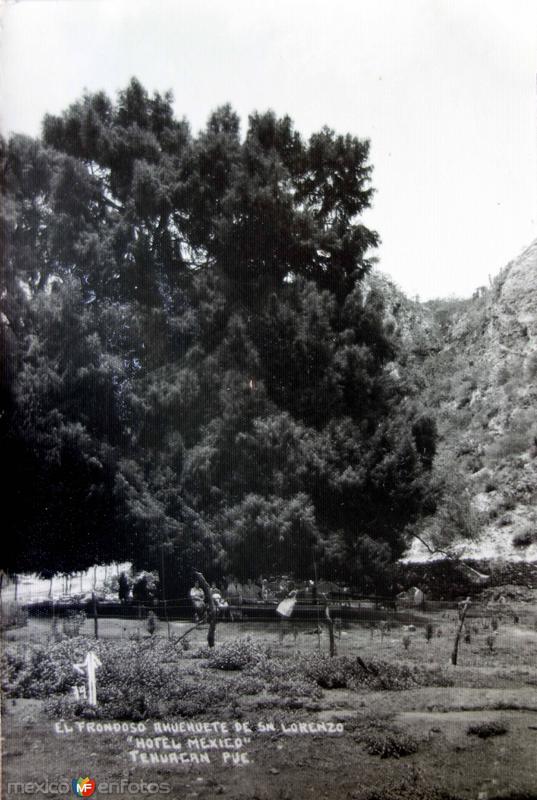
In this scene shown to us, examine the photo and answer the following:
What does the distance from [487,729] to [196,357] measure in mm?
5708

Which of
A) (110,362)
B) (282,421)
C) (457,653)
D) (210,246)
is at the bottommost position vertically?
(457,653)

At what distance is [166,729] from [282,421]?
389cm

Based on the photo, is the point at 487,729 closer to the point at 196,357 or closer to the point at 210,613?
the point at 210,613

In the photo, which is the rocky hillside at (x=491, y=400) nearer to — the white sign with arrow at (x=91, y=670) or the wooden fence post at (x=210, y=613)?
the wooden fence post at (x=210, y=613)

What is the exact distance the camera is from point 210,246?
9.38 metres

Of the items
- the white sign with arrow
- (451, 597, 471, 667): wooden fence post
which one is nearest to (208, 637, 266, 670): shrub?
the white sign with arrow

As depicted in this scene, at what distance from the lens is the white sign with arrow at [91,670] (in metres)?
7.10

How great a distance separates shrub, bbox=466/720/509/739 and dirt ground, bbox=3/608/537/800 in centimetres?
4

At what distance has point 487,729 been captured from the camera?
6.70 m

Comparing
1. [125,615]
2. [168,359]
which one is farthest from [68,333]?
[125,615]

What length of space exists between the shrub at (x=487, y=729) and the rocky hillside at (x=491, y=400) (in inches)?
93.5

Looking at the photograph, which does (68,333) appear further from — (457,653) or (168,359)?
(457,653)

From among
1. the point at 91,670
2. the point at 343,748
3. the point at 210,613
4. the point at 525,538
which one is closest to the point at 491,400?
the point at 525,538

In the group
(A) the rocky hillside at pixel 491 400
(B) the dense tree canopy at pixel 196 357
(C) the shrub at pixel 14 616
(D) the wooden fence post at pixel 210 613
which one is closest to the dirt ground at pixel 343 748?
(C) the shrub at pixel 14 616
